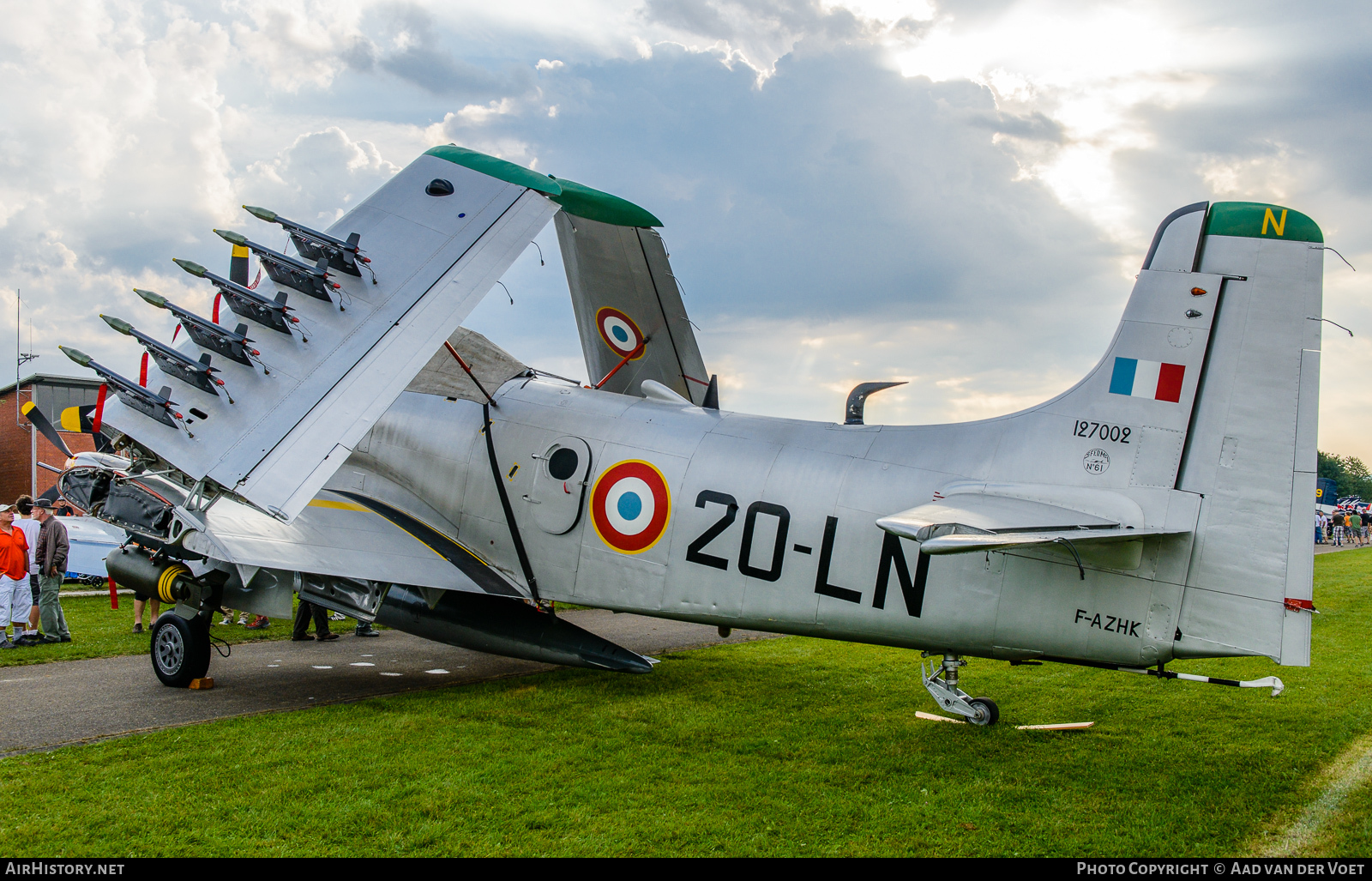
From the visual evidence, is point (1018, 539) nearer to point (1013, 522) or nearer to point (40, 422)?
point (1013, 522)

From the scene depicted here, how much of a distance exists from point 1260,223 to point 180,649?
10306 millimetres

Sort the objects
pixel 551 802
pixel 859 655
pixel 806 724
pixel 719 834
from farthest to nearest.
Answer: pixel 859 655 → pixel 806 724 → pixel 551 802 → pixel 719 834

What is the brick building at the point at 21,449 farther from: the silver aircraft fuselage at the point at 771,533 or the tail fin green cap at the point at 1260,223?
the tail fin green cap at the point at 1260,223

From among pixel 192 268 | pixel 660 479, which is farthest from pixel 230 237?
pixel 660 479

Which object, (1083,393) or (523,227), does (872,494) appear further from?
(523,227)

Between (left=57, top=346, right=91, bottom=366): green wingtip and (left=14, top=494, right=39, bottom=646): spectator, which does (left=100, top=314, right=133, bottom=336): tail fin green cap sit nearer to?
(left=57, top=346, right=91, bottom=366): green wingtip

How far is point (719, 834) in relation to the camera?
4.93 m

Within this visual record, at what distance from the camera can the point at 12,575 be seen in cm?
1091

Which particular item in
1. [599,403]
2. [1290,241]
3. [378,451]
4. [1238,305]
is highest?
[1290,241]

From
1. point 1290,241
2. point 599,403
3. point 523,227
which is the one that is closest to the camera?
point 1290,241

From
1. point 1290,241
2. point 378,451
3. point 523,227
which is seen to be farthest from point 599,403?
point 1290,241

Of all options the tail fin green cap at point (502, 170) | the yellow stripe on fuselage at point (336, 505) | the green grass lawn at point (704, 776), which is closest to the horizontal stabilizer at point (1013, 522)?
the green grass lawn at point (704, 776)

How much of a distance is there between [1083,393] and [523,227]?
5.17 meters

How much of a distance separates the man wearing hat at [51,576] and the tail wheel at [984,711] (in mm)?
11642
